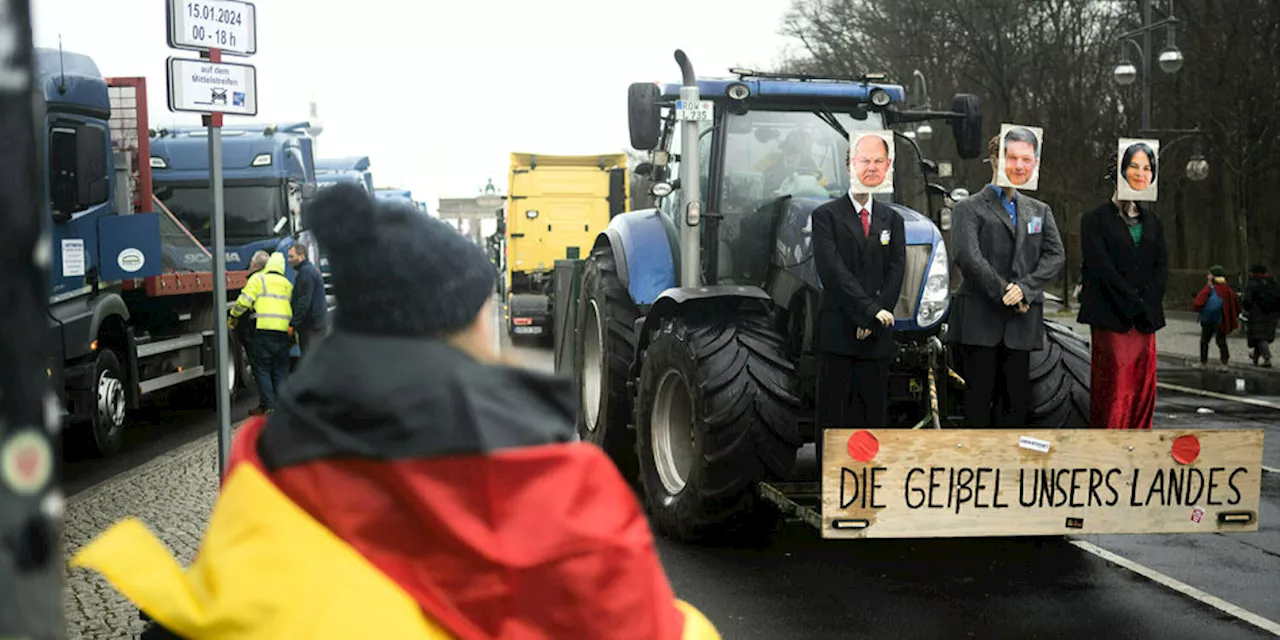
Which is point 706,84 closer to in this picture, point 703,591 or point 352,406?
point 703,591

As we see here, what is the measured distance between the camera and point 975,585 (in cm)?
692

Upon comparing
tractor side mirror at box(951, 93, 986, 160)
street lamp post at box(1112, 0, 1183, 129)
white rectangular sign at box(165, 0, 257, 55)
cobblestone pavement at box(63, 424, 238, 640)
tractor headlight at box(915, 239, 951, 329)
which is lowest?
cobblestone pavement at box(63, 424, 238, 640)

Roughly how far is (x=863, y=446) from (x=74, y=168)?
26.0 feet

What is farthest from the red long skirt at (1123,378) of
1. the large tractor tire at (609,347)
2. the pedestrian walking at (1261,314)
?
the pedestrian walking at (1261,314)

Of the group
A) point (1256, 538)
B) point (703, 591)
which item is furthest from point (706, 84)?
point (1256, 538)

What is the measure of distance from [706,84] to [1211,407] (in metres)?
9.60

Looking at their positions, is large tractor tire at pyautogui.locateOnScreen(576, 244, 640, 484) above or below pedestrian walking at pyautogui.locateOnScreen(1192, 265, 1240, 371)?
above

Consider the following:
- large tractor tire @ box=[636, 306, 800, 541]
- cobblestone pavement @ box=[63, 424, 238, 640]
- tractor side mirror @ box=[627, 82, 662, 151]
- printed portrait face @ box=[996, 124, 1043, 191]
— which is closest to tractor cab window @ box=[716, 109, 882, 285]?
tractor side mirror @ box=[627, 82, 662, 151]

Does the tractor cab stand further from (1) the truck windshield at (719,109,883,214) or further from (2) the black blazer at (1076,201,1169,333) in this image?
(2) the black blazer at (1076,201,1169,333)

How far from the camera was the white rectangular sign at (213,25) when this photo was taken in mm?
7312

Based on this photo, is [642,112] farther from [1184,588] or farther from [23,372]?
[23,372]

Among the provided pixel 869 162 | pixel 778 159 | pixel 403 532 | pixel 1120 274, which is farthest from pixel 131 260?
pixel 403 532

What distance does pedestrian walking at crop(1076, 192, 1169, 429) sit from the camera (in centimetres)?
720

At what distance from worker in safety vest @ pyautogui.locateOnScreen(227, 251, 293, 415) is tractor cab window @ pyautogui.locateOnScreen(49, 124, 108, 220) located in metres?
2.63
